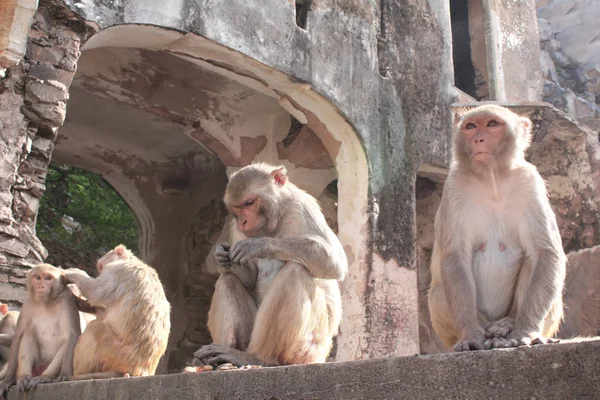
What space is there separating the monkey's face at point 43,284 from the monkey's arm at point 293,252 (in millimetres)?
1521

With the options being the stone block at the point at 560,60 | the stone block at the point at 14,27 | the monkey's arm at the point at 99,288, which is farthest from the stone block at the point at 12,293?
the stone block at the point at 560,60

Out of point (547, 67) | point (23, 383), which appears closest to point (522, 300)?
point (23, 383)

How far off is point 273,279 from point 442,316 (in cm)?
91

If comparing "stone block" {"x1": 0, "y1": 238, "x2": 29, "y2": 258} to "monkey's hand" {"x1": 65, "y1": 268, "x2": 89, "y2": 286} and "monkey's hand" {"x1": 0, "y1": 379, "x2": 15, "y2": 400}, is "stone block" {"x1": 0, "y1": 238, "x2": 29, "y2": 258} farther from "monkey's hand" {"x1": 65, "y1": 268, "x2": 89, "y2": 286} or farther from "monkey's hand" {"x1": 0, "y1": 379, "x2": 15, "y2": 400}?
"monkey's hand" {"x1": 0, "y1": 379, "x2": 15, "y2": 400}

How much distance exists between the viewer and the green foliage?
13859mm

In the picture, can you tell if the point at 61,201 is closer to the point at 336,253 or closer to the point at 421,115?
the point at 421,115

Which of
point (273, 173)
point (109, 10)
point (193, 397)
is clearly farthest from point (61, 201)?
point (193, 397)

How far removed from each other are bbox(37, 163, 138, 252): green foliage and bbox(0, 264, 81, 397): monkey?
8.72 m

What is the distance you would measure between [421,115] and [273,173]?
488 cm

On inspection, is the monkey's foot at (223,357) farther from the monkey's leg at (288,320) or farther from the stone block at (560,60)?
the stone block at (560,60)

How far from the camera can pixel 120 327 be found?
14.7 ft

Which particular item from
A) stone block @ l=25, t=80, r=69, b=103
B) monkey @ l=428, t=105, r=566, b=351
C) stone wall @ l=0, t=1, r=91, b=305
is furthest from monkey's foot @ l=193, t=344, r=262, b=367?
stone block @ l=25, t=80, r=69, b=103

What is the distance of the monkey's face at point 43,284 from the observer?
4.66m

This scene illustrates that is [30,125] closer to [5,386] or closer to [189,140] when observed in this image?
[5,386]
